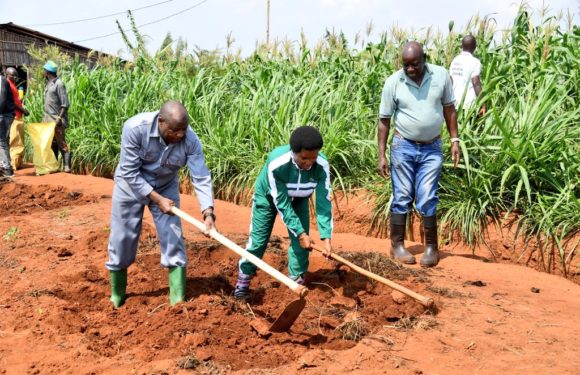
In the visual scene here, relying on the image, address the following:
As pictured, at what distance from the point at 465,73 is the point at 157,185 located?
4396 millimetres

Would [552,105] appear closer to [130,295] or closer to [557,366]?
[557,366]

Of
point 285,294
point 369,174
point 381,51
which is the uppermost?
point 381,51

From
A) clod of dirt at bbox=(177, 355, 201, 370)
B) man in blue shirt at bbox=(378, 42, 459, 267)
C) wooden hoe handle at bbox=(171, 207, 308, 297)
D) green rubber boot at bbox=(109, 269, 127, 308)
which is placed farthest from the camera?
man in blue shirt at bbox=(378, 42, 459, 267)

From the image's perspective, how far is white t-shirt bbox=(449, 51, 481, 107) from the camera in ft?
24.0

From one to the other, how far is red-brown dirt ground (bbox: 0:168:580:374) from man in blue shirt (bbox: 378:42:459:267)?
1.17 feet

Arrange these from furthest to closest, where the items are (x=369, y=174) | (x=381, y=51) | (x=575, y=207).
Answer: (x=381, y=51), (x=369, y=174), (x=575, y=207)

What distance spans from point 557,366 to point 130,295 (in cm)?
290

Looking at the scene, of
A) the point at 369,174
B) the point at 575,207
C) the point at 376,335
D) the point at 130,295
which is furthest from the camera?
the point at 369,174

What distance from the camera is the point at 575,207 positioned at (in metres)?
5.73

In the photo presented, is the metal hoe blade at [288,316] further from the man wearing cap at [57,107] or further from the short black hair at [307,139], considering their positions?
the man wearing cap at [57,107]

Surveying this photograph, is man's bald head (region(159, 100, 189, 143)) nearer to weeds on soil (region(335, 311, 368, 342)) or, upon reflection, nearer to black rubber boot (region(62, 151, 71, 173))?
weeds on soil (region(335, 311, 368, 342))

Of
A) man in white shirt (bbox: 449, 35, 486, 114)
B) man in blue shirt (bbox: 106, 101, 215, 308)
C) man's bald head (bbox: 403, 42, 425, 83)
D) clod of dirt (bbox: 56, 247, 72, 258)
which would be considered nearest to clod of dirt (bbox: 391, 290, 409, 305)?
man in blue shirt (bbox: 106, 101, 215, 308)

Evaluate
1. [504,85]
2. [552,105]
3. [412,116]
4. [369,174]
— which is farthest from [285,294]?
[504,85]

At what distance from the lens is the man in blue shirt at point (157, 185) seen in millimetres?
4035
